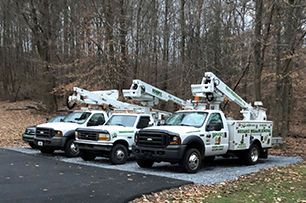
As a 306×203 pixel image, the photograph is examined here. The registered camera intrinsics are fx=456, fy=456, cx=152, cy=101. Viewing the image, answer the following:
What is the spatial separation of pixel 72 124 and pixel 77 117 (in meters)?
0.68

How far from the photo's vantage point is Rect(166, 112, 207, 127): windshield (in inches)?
571

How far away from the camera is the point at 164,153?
43.7 ft

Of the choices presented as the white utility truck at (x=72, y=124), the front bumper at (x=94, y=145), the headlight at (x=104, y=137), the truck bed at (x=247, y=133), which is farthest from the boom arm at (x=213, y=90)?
the white utility truck at (x=72, y=124)

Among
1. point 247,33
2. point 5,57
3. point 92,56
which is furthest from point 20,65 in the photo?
point 247,33

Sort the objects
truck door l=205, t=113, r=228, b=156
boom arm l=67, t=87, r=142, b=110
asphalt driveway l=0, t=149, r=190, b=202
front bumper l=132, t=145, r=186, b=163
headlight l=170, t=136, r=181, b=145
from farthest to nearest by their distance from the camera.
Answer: boom arm l=67, t=87, r=142, b=110, truck door l=205, t=113, r=228, b=156, headlight l=170, t=136, r=181, b=145, front bumper l=132, t=145, r=186, b=163, asphalt driveway l=0, t=149, r=190, b=202

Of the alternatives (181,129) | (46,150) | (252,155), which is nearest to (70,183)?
(181,129)

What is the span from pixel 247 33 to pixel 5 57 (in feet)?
97.7

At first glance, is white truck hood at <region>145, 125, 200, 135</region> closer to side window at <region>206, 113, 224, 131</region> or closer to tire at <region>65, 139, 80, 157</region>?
side window at <region>206, 113, 224, 131</region>

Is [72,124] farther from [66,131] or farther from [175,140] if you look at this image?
[175,140]

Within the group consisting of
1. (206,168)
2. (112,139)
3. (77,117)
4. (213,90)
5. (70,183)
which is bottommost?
(206,168)

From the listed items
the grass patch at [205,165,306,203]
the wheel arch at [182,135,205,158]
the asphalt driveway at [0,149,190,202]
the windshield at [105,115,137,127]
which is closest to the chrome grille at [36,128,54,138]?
the windshield at [105,115,137,127]

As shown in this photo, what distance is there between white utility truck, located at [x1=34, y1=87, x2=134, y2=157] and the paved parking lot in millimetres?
→ 487

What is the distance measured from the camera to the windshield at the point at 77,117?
59.7 ft

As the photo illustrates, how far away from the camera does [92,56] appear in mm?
28125
